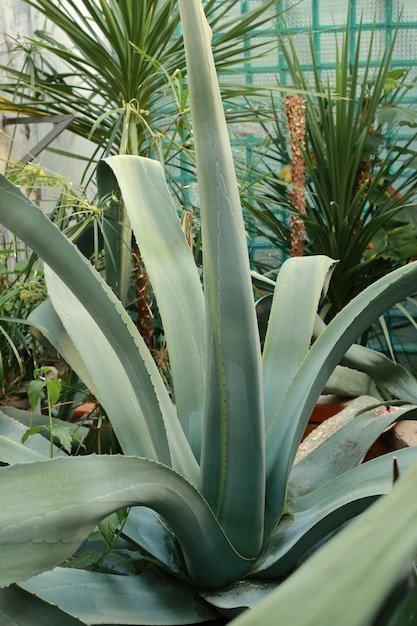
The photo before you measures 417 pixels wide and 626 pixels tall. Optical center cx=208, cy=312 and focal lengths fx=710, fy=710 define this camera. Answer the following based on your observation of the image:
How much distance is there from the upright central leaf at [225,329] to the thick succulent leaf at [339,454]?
5.9 inches

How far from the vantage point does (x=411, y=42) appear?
317 cm

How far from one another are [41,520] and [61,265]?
247 mm

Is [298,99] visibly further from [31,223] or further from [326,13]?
[326,13]

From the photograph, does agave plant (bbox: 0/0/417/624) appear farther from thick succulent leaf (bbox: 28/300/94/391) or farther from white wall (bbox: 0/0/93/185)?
white wall (bbox: 0/0/93/185)

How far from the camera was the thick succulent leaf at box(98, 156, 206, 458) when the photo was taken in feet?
2.41

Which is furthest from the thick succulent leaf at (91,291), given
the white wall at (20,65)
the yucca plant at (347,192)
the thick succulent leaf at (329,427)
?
the yucca plant at (347,192)

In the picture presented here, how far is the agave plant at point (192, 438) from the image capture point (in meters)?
0.46

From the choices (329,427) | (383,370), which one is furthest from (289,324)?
(383,370)

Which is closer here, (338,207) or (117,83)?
(117,83)

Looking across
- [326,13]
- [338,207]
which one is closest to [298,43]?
[326,13]

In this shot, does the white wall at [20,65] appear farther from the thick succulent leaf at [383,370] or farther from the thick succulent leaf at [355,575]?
the thick succulent leaf at [355,575]

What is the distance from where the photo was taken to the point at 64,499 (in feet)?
1.43

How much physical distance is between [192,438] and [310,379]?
14cm

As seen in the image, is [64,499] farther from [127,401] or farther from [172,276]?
[172,276]
